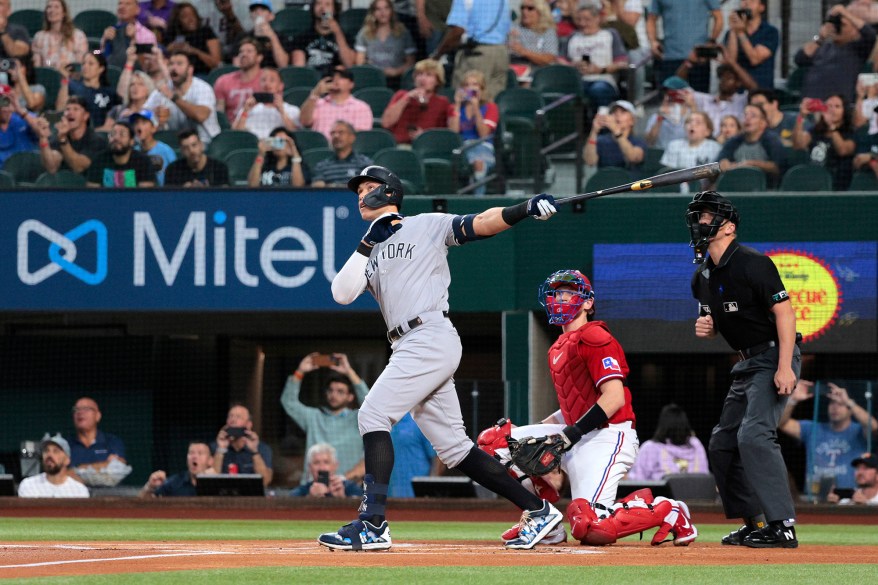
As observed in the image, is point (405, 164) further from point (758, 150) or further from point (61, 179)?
point (61, 179)

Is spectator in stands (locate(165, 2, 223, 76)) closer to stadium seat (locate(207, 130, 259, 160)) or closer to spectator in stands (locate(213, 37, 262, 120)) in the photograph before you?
spectator in stands (locate(213, 37, 262, 120))

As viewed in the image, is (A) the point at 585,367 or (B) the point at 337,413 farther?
(B) the point at 337,413

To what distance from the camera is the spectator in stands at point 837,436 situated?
11.5 m

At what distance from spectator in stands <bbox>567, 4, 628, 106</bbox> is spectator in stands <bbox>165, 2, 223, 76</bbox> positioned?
12.7ft

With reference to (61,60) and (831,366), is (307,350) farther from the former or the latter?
(831,366)

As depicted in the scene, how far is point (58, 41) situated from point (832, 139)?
27.0 feet

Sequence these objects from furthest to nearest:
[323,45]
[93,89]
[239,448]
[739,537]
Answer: [323,45]
[93,89]
[239,448]
[739,537]

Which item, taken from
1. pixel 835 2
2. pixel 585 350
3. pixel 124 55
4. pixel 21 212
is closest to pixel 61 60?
pixel 124 55

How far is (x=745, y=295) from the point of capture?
662cm

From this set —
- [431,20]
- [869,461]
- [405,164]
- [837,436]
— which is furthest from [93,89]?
[869,461]

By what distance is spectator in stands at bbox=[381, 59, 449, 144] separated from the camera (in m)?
13.5

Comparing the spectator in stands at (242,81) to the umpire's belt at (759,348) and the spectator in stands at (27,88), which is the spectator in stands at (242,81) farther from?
the umpire's belt at (759,348)

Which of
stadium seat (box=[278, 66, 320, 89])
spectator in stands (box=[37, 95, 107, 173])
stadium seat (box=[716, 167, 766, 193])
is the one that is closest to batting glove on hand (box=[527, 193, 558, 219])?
stadium seat (box=[716, 167, 766, 193])

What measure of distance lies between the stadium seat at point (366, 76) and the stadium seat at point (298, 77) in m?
0.42
